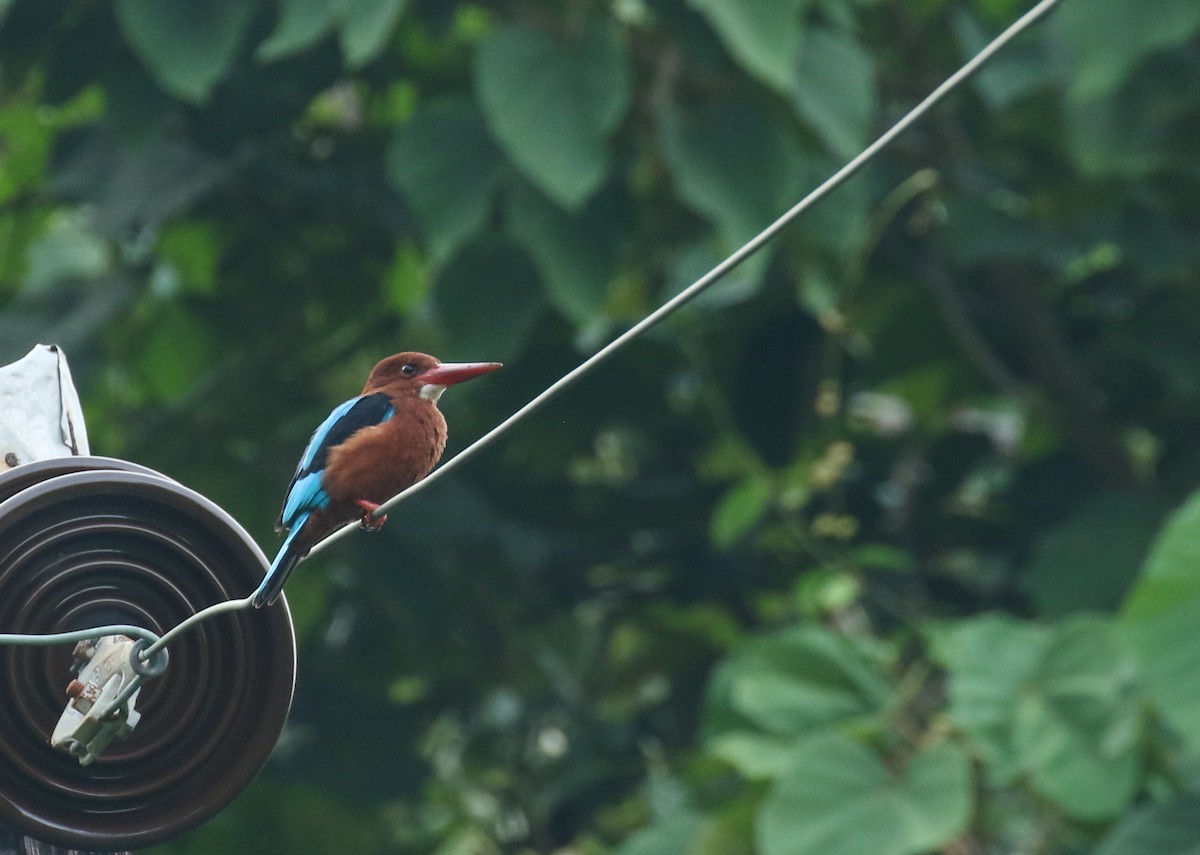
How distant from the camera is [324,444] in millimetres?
2154

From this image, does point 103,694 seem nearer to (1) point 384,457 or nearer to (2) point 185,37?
(1) point 384,457

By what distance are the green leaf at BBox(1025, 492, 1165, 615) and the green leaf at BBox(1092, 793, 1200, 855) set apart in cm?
72

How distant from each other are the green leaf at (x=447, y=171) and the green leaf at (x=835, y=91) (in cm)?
65

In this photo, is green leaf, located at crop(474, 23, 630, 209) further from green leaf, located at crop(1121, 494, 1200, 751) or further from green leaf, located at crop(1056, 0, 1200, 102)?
green leaf, located at crop(1121, 494, 1200, 751)

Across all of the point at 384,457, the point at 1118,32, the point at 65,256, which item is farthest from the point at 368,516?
the point at 65,256

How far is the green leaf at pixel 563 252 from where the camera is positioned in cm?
372

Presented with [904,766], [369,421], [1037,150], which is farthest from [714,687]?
[369,421]

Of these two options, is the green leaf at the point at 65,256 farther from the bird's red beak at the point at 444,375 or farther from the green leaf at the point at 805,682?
the bird's red beak at the point at 444,375

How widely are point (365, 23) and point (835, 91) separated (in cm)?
A: 103

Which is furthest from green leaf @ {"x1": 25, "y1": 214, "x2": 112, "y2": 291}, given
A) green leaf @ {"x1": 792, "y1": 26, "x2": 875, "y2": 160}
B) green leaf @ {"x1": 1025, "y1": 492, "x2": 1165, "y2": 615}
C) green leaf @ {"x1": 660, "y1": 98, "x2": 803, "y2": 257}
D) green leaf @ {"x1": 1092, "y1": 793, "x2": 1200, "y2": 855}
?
green leaf @ {"x1": 1092, "y1": 793, "x2": 1200, "y2": 855}

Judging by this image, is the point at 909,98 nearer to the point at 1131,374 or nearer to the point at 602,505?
the point at 1131,374

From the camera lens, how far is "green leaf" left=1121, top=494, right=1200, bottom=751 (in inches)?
160

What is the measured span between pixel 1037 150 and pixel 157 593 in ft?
11.9

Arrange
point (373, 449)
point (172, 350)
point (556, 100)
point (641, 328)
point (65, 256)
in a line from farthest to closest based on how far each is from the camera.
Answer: point (65, 256), point (172, 350), point (556, 100), point (373, 449), point (641, 328)
